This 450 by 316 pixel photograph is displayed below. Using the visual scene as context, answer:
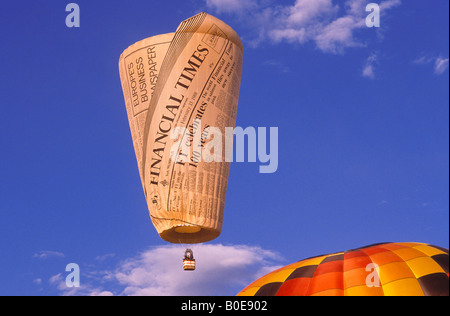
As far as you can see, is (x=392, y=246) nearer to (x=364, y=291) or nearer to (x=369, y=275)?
(x=369, y=275)

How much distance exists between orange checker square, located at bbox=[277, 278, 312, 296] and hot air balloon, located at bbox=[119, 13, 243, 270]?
8.50 ft

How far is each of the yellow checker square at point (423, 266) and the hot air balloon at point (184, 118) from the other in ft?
17.0

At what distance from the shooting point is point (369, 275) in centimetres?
1598

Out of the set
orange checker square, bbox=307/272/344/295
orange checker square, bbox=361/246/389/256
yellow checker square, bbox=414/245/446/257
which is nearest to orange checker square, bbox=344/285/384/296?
orange checker square, bbox=307/272/344/295

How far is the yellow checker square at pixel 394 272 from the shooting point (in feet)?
52.0

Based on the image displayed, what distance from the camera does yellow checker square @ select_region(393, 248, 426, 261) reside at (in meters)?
16.6

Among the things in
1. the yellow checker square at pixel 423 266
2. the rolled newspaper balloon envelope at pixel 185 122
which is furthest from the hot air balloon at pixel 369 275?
the rolled newspaper balloon envelope at pixel 185 122

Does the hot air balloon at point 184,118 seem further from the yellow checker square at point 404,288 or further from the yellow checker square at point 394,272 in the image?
the yellow checker square at point 404,288

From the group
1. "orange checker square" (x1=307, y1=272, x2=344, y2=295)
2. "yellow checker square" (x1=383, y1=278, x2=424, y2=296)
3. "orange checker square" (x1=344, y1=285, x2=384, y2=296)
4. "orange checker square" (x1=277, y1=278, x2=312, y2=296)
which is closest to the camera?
"yellow checker square" (x1=383, y1=278, x2=424, y2=296)

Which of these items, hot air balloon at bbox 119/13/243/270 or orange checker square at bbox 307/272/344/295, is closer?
orange checker square at bbox 307/272/344/295

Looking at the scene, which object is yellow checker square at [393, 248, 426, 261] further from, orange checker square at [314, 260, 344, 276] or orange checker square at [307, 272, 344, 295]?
orange checker square at [307, 272, 344, 295]

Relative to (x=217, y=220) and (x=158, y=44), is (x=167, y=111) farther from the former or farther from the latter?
(x=217, y=220)

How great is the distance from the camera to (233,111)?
1884cm
